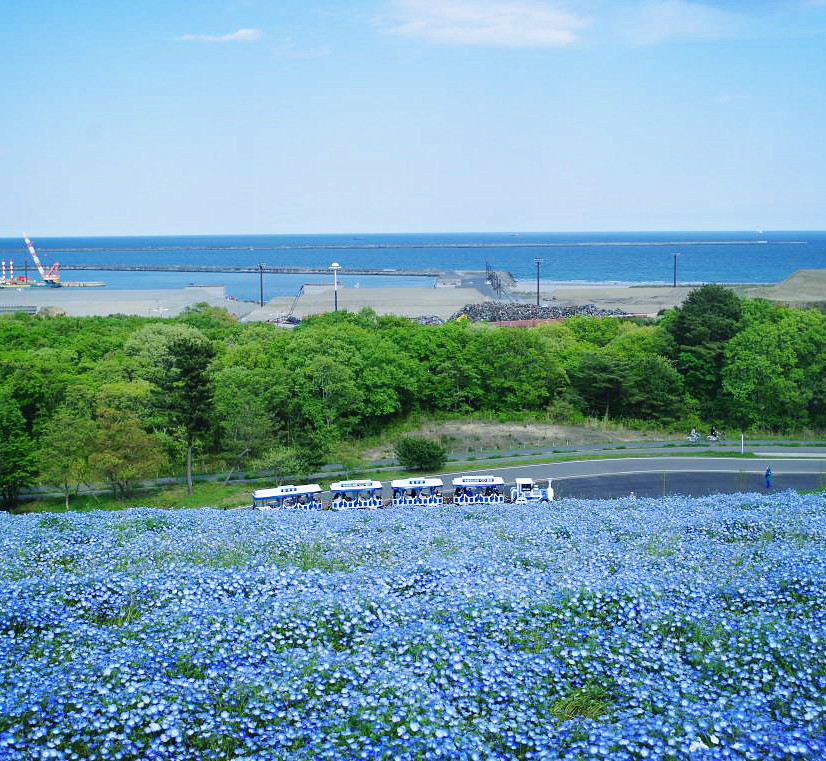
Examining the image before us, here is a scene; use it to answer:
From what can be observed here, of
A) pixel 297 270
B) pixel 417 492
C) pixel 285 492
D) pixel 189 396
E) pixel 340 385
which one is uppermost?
pixel 297 270

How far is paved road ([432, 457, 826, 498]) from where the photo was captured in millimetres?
32156

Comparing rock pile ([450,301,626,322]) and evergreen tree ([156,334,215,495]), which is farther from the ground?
rock pile ([450,301,626,322])

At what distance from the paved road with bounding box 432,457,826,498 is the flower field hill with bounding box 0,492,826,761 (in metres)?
15.8

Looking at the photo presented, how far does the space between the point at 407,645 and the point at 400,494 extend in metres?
19.5

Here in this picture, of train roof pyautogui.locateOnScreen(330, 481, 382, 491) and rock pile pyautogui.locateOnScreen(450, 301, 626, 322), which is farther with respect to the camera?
rock pile pyautogui.locateOnScreen(450, 301, 626, 322)

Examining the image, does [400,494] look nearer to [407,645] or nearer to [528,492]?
[528,492]

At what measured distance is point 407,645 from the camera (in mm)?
10516

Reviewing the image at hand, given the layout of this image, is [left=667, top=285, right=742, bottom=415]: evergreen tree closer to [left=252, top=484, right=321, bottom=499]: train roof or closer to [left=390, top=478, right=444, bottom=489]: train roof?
[left=390, top=478, right=444, bottom=489]: train roof

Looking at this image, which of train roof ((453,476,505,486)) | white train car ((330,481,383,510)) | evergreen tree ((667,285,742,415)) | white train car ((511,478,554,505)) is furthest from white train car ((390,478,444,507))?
evergreen tree ((667,285,742,415))

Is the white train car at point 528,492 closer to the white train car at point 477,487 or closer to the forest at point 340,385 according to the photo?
the white train car at point 477,487

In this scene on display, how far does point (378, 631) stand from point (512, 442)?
31.7 m

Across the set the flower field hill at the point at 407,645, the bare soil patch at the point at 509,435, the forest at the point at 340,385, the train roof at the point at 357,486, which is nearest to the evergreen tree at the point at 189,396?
the forest at the point at 340,385

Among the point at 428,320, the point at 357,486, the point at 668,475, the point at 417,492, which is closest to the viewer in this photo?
the point at 357,486

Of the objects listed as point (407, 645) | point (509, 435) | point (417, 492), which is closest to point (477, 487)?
point (417, 492)
